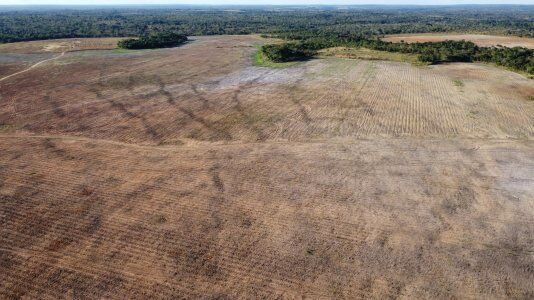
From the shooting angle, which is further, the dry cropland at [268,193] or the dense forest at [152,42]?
the dense forest at [152,42]

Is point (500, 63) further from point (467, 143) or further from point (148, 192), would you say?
point (148, 192)

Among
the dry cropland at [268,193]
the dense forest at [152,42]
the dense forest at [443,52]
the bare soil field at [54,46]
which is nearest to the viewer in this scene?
the dry cropland at [268,193]

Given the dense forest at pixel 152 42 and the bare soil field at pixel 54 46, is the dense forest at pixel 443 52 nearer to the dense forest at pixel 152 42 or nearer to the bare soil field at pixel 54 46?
the dense forest at pixel 152 42

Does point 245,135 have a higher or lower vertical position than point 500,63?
lower

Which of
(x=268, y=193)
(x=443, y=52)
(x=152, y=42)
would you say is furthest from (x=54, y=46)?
(x=268, y=193)

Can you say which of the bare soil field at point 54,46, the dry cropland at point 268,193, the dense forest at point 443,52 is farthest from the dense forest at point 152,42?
the dry cropland at point 268,193

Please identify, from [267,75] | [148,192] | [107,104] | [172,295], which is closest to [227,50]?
[267,75]
